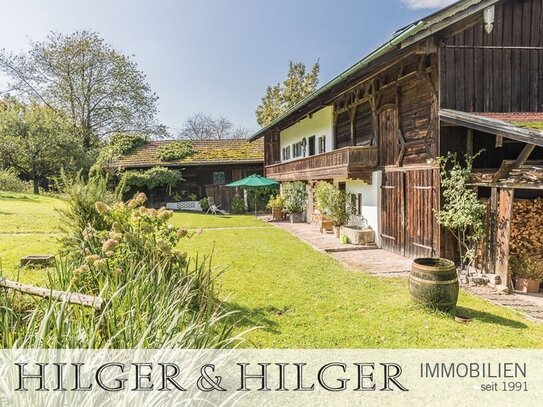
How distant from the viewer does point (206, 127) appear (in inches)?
2096

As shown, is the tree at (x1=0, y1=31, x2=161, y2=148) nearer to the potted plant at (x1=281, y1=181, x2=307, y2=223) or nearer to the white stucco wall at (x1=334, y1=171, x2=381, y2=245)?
the potted plant at (x1=281, y1=181, x2=307, y2=223)

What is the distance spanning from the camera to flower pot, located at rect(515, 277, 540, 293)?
6992mm

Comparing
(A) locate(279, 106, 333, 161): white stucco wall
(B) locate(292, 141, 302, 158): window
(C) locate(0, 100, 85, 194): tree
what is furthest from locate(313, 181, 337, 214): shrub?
(C) locate(0, 100, 85, 194): tree

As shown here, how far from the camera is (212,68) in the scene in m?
21.8

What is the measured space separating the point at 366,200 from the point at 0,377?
11706 mm

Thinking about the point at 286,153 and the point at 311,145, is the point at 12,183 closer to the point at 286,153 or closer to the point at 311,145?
the point at 286,153

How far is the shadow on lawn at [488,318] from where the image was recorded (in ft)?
18.0

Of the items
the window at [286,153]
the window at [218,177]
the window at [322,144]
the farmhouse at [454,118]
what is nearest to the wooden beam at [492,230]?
the farmhouse at [454,118]

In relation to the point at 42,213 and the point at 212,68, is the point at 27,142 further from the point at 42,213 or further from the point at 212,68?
the point at 212,68

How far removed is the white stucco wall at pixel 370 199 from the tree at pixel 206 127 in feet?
137

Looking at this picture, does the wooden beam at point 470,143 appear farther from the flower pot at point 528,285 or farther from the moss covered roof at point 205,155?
the moss covered roof at point 205,155

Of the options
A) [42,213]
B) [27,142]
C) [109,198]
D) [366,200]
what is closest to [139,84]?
[27,142]

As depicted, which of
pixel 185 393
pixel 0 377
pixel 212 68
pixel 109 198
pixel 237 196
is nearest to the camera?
pixel 0 377

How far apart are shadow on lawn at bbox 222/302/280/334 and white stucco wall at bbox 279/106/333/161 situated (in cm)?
1083
